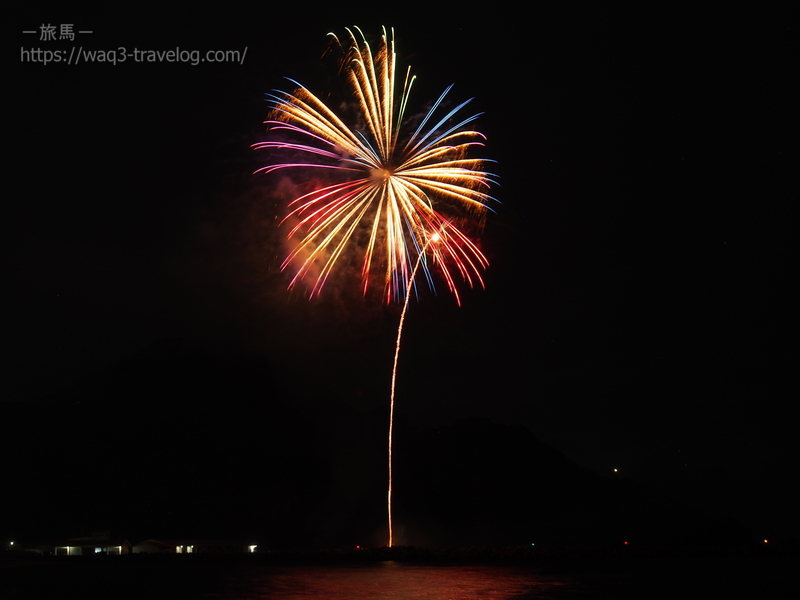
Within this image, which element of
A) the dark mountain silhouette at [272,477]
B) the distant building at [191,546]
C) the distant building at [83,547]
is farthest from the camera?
the dark mountain silhouette at [272,477]

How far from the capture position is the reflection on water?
93.5 feet

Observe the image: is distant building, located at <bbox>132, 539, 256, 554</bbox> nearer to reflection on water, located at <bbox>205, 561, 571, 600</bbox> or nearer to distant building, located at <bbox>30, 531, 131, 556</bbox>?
distant building, located at <bbox>30, 531, 131, 556</bbox>

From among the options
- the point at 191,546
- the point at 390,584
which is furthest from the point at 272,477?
the point at 390,584

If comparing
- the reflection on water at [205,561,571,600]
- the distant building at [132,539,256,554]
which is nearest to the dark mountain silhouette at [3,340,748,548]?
the distant building at [132,539,256,554]

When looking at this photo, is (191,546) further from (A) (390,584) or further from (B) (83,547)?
(A) (390,584)

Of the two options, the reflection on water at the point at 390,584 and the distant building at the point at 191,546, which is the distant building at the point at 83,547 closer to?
the distant building at the point at 191,546

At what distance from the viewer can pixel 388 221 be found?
97.8ft

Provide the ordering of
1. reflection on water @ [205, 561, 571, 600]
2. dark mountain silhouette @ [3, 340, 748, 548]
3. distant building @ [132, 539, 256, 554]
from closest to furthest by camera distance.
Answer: reflection on water @ [205, 561, 571, 600], distant building @ [132, 539, 256, 554], dark mountain silhouette @ [3, 340, 748, 548]

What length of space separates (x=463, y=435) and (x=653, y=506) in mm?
27237

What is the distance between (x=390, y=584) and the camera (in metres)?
33.2

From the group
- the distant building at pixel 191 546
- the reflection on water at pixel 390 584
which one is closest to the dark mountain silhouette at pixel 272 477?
the distant building at pixel 191 546

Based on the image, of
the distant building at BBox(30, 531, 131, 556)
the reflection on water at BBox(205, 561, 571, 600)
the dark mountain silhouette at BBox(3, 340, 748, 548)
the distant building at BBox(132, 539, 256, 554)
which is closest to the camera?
the reflection on water at BBox(205, 561, 571, 600)

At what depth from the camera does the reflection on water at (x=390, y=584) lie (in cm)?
2850

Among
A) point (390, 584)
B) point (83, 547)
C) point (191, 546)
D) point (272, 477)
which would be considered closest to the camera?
point (390, 584)
